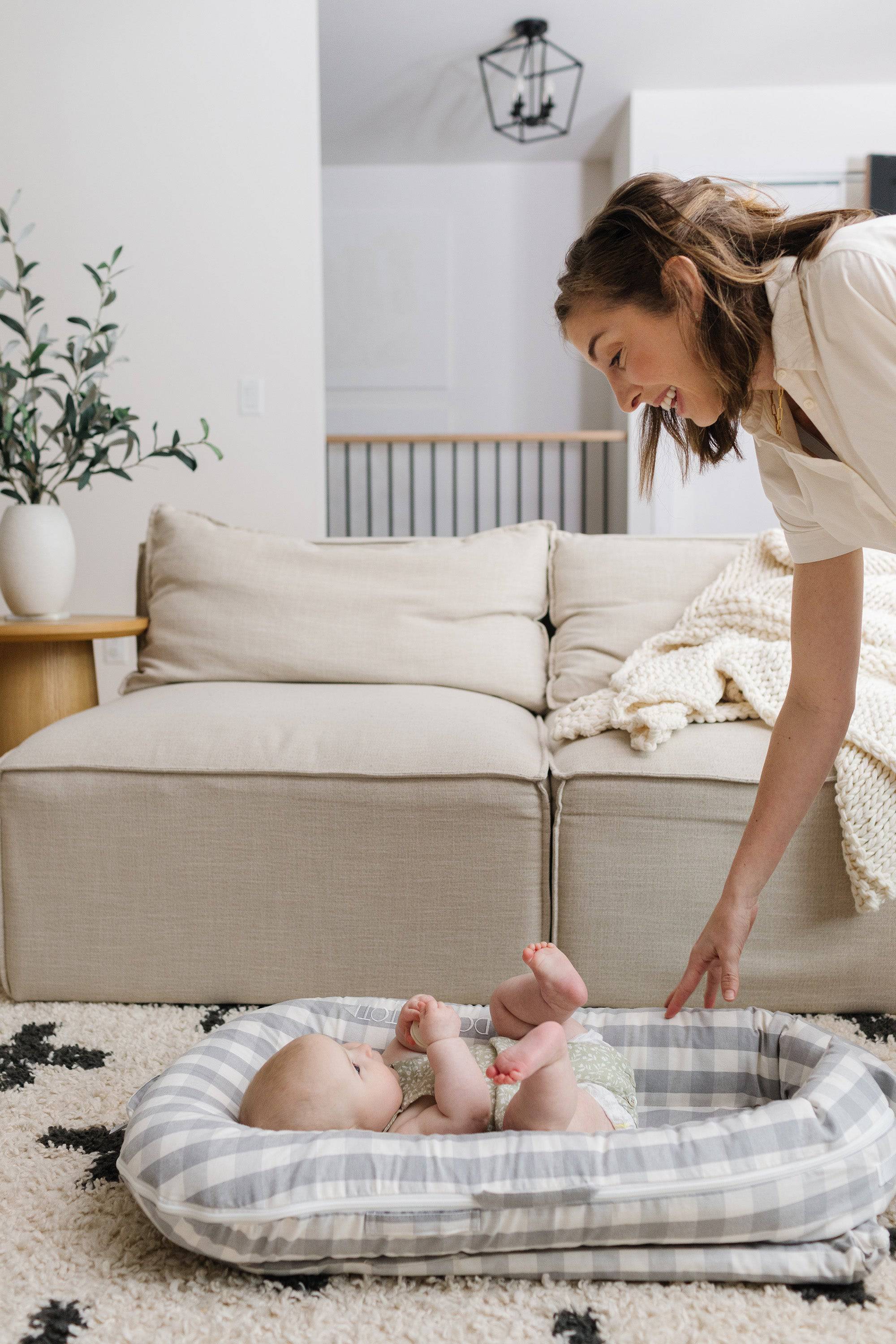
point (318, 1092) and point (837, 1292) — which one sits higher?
point (318, 1092)

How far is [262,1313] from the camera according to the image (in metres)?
0.87

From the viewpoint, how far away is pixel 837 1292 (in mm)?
892

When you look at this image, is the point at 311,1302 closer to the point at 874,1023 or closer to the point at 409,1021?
the point at 409,1021

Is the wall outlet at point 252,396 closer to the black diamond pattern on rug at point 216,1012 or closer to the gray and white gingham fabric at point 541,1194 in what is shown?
the black diamond pattern on rug at point 216,1012

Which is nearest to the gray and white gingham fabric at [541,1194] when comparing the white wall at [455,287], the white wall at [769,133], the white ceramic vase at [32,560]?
the white ceramic vase at [32,560]

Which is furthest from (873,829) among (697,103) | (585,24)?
(697,103)

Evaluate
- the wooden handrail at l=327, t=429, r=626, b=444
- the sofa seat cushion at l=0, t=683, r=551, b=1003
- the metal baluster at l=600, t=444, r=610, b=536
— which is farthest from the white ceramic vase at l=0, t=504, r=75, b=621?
the metal baluster at l=600, t=444, r=610, b=536

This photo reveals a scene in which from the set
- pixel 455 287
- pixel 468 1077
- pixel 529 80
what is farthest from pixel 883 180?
pixel 468 1077

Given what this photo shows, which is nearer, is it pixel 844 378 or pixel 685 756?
pixel 844 378

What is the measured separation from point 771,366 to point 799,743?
1.36 feet

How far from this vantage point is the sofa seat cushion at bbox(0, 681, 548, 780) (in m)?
1.48

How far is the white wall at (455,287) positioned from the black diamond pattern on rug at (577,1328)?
4.60 meters

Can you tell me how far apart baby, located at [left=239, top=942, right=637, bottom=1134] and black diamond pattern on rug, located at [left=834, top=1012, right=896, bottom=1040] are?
0.48 metres

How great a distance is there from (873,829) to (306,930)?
2.69 ft
